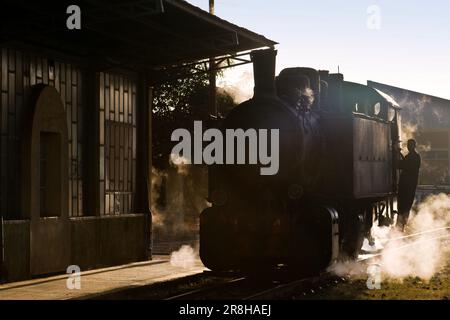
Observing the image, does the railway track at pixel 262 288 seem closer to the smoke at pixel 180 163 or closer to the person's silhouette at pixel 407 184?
the person's silhouette at pixel 407 184

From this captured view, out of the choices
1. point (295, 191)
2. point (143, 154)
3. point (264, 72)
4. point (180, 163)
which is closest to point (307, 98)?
point (264, 72)

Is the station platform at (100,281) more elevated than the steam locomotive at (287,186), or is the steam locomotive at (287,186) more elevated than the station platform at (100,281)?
the steam locomotive at (287,186)

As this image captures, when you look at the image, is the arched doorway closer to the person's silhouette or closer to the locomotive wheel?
the locomotive wheel

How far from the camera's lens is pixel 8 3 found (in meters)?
12.6

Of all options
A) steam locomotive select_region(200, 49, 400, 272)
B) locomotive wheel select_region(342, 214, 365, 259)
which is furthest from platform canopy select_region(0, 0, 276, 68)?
locomotive wheel select_region(342, 214, 365, 259)

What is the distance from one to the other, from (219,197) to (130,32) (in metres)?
4.20

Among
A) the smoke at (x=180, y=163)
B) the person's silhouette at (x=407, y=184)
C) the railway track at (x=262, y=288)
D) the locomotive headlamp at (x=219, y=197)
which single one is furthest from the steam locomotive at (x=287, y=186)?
the smoke at (x=180, y=163)

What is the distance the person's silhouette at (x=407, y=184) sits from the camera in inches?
690

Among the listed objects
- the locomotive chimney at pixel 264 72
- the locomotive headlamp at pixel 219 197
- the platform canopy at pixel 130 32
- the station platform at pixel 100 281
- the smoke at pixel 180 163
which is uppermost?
the platform canopy at pixel 130 32

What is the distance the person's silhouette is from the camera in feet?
57.5

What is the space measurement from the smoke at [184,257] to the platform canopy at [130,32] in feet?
13.9

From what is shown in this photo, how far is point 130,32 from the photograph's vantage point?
1575 cm

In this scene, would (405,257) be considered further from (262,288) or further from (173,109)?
(173,109)

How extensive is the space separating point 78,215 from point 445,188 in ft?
112
